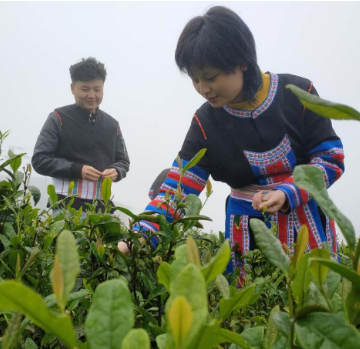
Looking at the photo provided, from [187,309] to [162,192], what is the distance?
1136 millimetres

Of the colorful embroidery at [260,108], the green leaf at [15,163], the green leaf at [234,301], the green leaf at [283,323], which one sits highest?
the colorful embroidery at [260,108]

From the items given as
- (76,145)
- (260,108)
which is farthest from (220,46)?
(76,145)

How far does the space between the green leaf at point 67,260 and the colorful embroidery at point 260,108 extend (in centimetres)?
146

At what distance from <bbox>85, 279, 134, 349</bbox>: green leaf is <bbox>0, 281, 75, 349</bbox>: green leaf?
0.02m

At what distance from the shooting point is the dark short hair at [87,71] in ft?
10.5

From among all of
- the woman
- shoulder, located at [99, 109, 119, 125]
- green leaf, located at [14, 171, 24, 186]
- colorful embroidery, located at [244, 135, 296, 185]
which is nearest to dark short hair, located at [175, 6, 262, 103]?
the woman

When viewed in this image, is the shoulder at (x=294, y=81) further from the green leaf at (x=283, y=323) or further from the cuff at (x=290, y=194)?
Result: the green leaf at (x=283, y=323)

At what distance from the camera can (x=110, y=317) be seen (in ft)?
0.89

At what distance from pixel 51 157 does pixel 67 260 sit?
8.74ft

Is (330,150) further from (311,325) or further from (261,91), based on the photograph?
(311,325)

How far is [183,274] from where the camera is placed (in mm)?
252

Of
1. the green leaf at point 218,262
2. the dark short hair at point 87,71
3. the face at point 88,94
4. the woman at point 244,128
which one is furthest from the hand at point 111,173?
the green leaf at point 218,262

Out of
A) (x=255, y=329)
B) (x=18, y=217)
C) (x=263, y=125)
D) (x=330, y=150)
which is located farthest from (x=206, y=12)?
(x=255, y=329)

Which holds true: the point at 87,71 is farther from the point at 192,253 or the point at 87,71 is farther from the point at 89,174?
the point at 192,253
